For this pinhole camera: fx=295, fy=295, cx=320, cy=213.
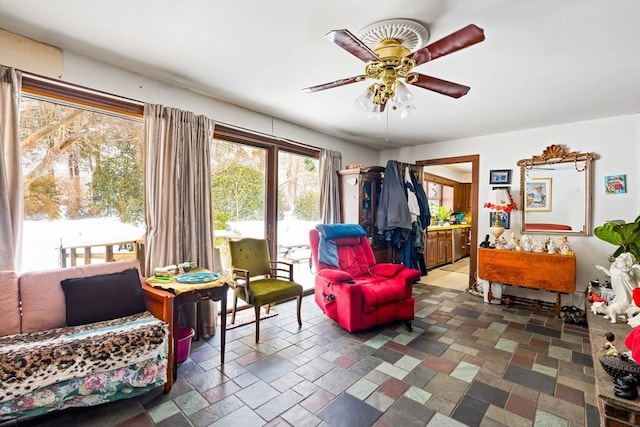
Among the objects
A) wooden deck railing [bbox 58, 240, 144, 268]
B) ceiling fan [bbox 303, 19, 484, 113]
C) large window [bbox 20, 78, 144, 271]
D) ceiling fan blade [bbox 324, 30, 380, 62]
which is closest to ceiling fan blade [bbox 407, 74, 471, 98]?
ceiling fan [bbox 303, 19, 484, 113]

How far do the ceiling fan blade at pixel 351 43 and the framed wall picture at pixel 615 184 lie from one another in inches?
143

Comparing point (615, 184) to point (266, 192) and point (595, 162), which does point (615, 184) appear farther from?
point (266, 192)

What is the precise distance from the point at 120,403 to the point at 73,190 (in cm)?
166

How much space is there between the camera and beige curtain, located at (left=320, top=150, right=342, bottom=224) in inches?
173

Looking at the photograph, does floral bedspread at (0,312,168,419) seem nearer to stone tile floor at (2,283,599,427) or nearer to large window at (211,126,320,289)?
stone tile floor at (2,283,599,427)

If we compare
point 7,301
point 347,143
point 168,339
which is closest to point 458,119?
point 347,143

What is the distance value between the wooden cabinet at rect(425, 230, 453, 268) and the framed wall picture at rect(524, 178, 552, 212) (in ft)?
6.31

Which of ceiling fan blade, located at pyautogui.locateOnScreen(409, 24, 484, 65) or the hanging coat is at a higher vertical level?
ceiling fan blade, located at pyautogui.locateOnScreen(409, 24, 484, 65)

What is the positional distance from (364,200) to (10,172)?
372cm

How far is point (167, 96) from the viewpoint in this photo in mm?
2754

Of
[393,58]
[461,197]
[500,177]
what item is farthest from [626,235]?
[461,197]

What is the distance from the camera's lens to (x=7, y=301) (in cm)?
182

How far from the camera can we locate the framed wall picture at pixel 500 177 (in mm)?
4215

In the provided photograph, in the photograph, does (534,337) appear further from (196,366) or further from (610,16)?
(196,366)
